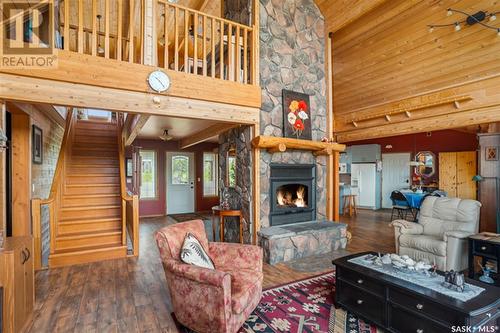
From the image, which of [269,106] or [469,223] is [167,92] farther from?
[469,223]

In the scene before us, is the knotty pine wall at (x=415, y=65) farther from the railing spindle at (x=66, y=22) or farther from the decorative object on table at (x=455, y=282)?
the railing spindle at (x=66, y=22)

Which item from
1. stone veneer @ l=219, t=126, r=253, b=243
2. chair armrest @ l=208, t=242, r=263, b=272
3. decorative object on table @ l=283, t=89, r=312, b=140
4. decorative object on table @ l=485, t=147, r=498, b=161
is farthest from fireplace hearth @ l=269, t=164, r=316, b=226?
decorative object on table @ l=485, t=147, r=498, b=161

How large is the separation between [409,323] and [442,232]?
7.81 feet

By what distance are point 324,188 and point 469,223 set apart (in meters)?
2.20

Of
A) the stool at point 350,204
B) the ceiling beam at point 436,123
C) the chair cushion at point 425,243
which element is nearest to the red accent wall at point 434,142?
the stool at point 350,204

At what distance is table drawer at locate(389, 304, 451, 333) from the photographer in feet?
6.15

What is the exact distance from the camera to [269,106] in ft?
14.4

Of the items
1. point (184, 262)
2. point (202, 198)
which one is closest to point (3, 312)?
point (184, 262)

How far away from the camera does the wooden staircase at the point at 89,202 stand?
4141 millimetres

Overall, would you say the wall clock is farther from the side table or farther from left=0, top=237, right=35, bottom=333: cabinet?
the side table

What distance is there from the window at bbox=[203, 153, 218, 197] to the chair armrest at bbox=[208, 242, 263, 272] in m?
6.33

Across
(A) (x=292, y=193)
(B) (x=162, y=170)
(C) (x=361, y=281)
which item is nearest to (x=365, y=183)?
(A) (x=292, y=193)

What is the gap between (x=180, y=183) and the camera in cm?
860

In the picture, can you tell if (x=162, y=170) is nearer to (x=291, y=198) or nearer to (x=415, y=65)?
(x=291, y=198)
